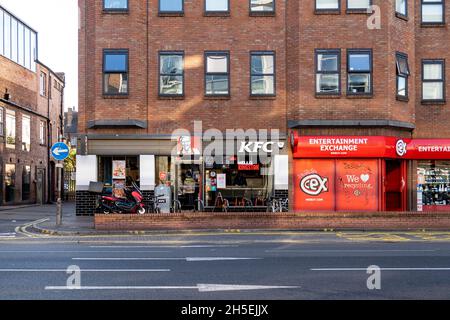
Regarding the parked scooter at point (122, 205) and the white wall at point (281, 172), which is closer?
the parked scooter at point (122, 205)

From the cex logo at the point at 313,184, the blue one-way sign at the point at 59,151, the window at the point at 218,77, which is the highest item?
the window at the point at 218,77

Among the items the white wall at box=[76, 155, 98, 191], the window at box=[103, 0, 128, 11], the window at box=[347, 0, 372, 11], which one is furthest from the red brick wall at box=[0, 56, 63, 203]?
the window at box=[347, 0, 372, 11]

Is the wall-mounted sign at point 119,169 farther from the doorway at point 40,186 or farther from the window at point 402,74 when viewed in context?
the doorway at point 40,186

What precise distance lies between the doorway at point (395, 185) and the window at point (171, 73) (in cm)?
982

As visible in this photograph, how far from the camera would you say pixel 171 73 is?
2377cm

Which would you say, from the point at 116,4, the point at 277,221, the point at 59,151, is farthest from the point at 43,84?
the point at 277,221

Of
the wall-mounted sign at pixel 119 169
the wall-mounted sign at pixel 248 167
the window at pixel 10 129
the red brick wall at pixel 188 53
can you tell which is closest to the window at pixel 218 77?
the red brick wall at pixel 188 53

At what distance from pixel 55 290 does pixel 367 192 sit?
1756 centimetres

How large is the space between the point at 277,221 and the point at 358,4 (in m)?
10.6

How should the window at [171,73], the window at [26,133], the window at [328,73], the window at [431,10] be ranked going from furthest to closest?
the window at [26,133] < the window at [431,10] < the window at [171,73] < the window at [328,73]

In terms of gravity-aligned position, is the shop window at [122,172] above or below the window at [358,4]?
below

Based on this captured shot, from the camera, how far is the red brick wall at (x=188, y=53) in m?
23.5

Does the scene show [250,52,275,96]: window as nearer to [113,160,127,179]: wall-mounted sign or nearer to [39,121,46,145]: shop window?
[113,160,127,179]: wall-mounted sign

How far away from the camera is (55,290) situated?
812cm
